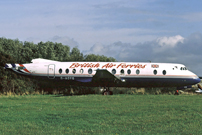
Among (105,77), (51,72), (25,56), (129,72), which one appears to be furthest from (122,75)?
(25,56)

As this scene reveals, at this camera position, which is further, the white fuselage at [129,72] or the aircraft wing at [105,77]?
the white fuselage at [129,72]

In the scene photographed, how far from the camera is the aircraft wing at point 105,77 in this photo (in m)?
29.2

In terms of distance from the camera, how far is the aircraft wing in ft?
95.9

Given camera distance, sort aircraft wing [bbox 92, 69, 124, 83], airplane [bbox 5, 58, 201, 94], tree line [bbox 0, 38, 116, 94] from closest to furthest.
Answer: aircraft wing [bbox 92, 69, 124, 83] < airplane [bbox 5, 58, 201, 94] < tree line [bbox 0, 38, 116, 94]

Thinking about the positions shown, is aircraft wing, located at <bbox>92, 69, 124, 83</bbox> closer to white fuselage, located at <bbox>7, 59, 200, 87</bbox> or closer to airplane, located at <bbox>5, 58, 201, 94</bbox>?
airplane, located at <bbox>5, 58, 201, 94</bbox>

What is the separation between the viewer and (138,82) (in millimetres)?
30969

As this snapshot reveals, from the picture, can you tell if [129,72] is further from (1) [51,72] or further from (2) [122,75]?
(1) [51,72]

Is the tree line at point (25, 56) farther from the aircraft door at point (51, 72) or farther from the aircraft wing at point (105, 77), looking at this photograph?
the aircraft wing at point (105, 77)

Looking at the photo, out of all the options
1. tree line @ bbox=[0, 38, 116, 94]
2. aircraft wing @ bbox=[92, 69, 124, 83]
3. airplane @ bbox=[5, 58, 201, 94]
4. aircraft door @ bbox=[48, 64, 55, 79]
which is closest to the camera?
aircraft wing @ bbox=[92, 69, 124, 83]

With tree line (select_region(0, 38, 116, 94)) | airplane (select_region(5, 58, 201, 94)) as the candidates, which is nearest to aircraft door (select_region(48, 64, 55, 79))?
airplane (select_region(5, 58, 201, 94))

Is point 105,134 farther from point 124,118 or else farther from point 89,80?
→ point 89,80

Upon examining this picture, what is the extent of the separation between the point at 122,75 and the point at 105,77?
2.26 m

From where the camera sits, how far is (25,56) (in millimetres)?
59094

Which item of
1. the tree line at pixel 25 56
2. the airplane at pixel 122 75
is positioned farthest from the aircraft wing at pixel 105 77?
the tree line at pixel 25 56
